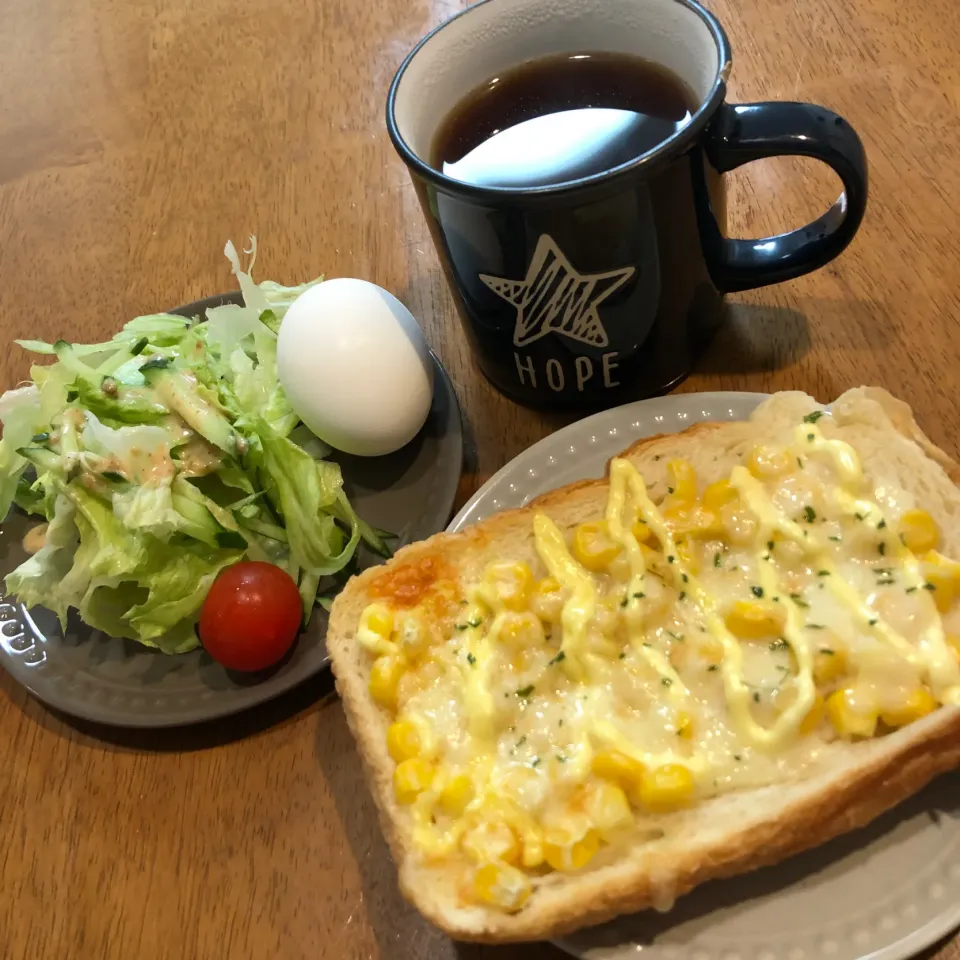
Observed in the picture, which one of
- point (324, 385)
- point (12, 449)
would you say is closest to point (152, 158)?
point (12, 449)

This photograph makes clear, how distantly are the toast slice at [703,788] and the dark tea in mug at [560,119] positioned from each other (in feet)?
1.74

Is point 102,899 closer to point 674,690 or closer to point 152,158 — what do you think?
point 674,690

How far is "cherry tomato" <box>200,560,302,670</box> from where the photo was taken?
4.19 ft

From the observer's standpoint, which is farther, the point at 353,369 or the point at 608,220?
the point at 353,369

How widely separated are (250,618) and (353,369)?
451 millimetres

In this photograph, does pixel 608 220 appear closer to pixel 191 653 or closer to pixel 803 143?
pixel 803 143

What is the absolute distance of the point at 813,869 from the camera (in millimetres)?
1047

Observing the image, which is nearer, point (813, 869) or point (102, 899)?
point (813, 869)

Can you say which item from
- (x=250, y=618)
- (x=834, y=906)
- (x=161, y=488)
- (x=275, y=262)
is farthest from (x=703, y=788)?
(x=275, y=262)

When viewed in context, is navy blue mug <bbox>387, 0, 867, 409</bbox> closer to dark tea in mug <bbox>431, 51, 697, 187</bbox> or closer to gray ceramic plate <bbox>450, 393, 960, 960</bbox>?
dark tea in mug <bbox>431, 51, 697, 187</bbox>

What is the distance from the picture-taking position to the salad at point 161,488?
→ 4.64ft

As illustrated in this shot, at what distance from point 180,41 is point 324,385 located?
1.71 meters

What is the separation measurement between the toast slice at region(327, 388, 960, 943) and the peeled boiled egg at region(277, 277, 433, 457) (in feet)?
1.08

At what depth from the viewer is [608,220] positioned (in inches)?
46.3
